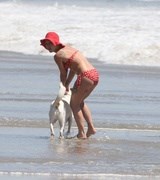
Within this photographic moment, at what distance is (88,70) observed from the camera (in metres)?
10.9

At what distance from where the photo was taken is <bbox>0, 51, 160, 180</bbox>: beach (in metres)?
8.74

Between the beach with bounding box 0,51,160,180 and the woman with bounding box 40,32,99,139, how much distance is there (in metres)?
0.30

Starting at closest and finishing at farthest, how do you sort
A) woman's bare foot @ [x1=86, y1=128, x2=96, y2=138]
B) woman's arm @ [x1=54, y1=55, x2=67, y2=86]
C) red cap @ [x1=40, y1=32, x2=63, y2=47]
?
1. red cap @ [x1=40, y1=32, x2=63, y2=47]
2. woman's arm @ [x1=54, y1=55, x2=67, y2=86]
3. woman's bare foot @ [x1=86, y1=128, x2=96, y2=138]

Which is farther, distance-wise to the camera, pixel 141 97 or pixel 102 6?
pixel 102 6

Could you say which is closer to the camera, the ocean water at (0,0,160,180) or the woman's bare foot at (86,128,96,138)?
the ocean water at (0,0,160,180)

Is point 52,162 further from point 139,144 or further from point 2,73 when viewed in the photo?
point 2,73

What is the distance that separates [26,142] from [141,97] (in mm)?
4481

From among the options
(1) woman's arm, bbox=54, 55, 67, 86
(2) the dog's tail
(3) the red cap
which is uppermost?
(3) the red cap

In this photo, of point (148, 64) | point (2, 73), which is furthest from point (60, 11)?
point (2, 73)

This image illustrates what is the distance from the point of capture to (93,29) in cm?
2545

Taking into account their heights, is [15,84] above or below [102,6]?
above

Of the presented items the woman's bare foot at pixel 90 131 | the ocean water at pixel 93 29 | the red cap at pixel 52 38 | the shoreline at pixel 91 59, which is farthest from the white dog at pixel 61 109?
the ocean water at pixel 93 29

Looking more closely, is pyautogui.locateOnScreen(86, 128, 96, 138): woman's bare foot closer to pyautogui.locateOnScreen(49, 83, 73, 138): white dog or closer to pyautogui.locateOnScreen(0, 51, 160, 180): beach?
pyautogui.locateOnScreen(0, 51, 160, 180): beach

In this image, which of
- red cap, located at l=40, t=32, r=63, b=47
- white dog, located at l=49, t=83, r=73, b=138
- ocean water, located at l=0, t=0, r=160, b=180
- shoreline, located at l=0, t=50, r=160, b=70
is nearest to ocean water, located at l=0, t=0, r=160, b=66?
ocean water, located at l=0, t=0, r=160, b=180
